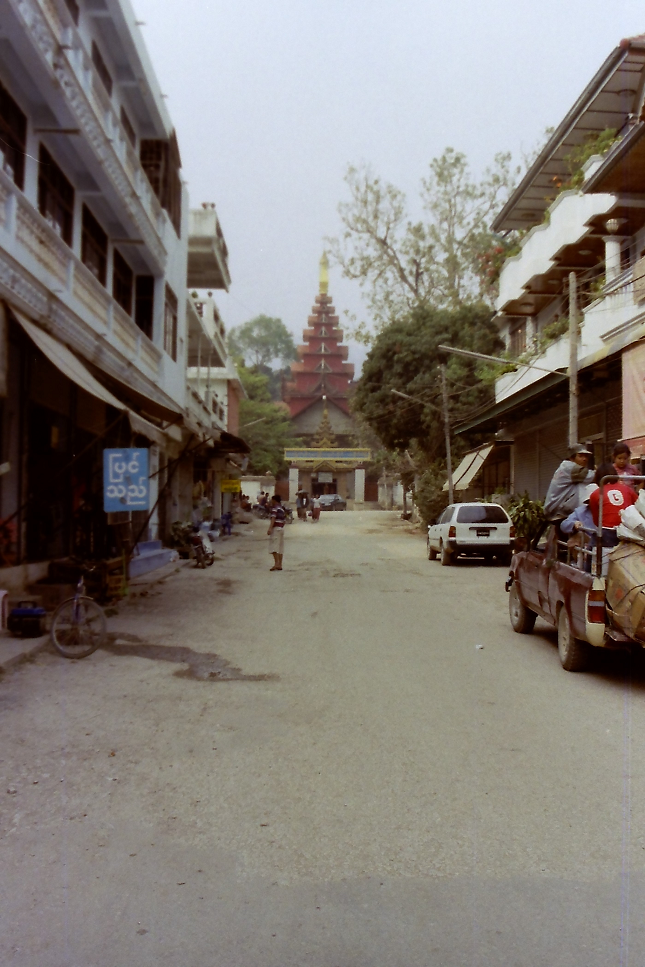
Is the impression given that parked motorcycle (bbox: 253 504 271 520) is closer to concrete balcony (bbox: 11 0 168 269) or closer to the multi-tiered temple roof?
the multi-tiered temple roof

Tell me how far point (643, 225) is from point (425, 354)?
58.4 ft

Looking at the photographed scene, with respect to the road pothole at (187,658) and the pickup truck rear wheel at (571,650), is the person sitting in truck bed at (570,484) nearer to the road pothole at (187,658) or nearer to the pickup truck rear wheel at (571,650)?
the pickup truck rear wheel at (571,650)

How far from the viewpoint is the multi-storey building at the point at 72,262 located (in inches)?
406

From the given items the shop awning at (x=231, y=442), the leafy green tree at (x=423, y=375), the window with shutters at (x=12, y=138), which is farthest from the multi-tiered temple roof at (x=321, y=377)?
the window with shutters at (x=12, y=138)

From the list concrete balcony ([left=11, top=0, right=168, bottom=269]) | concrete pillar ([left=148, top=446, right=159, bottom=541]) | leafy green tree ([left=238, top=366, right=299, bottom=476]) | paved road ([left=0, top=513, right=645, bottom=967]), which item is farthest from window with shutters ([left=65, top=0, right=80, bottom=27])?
leafy green tree ([left=238, top=366, right=299, bottom=476])

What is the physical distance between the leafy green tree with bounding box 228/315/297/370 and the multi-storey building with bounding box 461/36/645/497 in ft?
220

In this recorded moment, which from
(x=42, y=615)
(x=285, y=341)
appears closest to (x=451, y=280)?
(x=42, y=615)

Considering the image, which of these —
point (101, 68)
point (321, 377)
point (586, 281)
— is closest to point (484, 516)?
point (586, 281)

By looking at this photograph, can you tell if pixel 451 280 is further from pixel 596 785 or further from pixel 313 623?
pixel 596 785

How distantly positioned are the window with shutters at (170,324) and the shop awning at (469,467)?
12467 millimetres

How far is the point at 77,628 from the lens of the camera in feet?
29.3

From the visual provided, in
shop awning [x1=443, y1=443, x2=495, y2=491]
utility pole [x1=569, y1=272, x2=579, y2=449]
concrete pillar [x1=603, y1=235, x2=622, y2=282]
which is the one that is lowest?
shop awning [x1=443, y1=443, x2=495, y2=491]

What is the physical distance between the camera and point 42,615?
942 centimetres

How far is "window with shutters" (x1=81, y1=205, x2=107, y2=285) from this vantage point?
15688 mm
